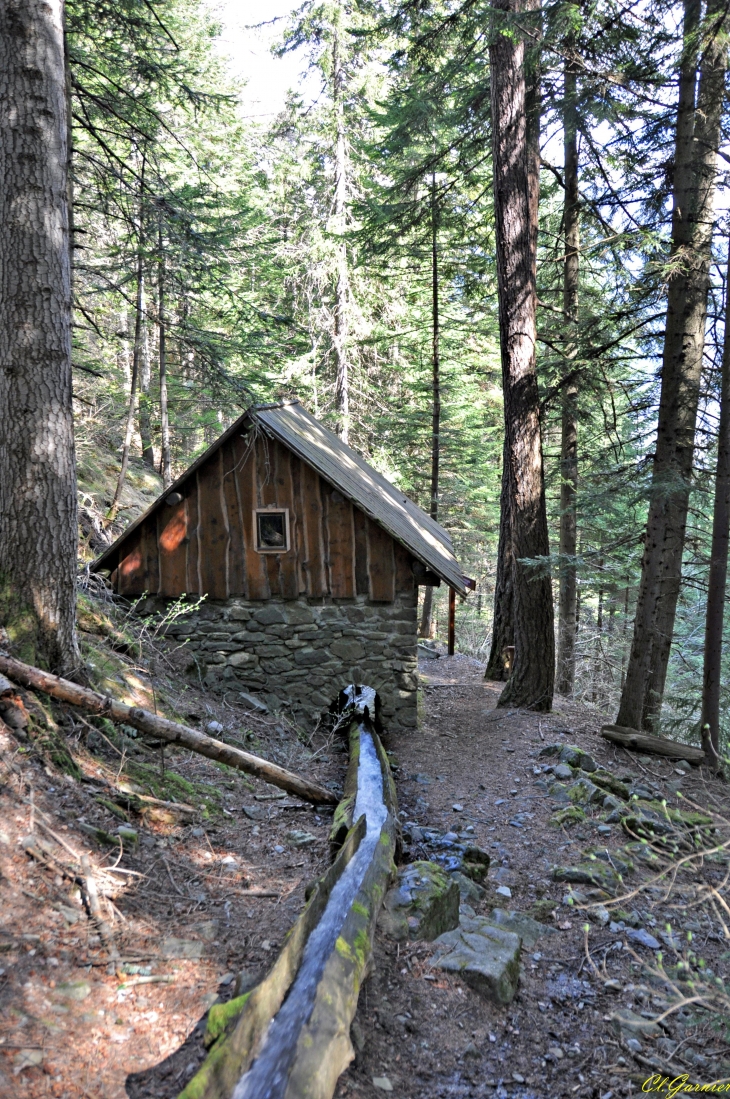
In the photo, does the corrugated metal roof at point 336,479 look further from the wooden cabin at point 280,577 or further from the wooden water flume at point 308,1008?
the wooden water flume at point 308,1008

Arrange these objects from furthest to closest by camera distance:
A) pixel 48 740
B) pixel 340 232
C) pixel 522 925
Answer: pixel 340 232
pixel 522 925
pixel 48 740

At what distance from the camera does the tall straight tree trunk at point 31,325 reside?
4.88 m

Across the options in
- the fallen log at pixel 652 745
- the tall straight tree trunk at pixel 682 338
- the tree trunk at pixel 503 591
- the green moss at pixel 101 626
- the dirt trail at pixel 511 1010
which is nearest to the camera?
the dirt trail at pixel 511 1010

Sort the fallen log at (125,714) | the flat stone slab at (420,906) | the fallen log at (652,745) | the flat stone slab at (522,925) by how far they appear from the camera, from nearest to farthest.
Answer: the flat stone slab at (420,906) → the flat stone slab at (522,925) → the fallen log at (125,714) → the fallen log at (652,745)

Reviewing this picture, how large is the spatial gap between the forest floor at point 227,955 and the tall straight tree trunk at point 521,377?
382 centimetres

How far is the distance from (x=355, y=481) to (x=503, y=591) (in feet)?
10.6

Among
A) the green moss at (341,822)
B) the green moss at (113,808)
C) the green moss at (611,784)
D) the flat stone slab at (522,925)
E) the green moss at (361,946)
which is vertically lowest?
the green moss at (611,784)

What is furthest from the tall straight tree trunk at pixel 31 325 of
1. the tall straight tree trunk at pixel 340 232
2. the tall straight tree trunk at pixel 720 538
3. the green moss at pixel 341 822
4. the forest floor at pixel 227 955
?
the tall straight tree trunk at pixel 340 232

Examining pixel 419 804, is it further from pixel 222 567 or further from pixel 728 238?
pixel 728 238

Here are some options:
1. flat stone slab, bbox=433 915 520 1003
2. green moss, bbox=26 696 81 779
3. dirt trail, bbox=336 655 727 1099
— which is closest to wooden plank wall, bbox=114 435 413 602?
dirt trail, bbox=336 655 727 1099

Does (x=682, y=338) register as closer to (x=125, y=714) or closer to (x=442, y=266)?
(x=125, y=714)

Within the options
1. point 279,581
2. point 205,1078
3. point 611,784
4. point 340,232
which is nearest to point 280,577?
point 279,581

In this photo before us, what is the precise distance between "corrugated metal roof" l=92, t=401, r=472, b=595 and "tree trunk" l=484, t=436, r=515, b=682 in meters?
0.88

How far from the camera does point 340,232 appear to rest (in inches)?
687
